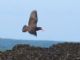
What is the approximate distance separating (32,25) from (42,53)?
7.05 ft

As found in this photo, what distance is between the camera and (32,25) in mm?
20391

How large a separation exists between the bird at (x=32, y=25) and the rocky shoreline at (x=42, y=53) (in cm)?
77

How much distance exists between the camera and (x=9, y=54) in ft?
61.9

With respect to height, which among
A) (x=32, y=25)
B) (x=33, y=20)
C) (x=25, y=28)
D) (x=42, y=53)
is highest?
(x=33, y=20)

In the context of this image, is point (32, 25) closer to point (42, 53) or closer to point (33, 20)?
point (33, 20)

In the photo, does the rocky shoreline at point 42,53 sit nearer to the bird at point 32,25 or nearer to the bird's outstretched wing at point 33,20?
the bird at point 32,25

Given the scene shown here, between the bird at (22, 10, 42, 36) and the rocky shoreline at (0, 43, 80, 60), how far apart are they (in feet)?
2.52

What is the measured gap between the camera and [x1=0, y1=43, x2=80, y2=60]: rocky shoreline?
17922 mm

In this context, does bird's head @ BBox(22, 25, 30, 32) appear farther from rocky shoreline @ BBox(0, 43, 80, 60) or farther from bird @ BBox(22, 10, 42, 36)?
rocky shoreline @ BBox(0, 43, 80, 60)

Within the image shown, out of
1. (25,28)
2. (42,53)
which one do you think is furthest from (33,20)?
(42,53)

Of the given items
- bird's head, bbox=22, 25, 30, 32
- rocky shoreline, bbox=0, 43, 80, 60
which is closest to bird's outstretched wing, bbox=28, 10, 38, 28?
bird's head, bbox=22, 25, 30, 32

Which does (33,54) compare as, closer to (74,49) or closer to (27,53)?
(27,53)

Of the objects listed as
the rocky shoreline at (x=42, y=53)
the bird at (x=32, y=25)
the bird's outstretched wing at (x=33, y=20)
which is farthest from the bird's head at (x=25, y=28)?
the rocky shoreline at (x=42, y=53)

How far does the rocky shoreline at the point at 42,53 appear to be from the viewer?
17922 millimetres
